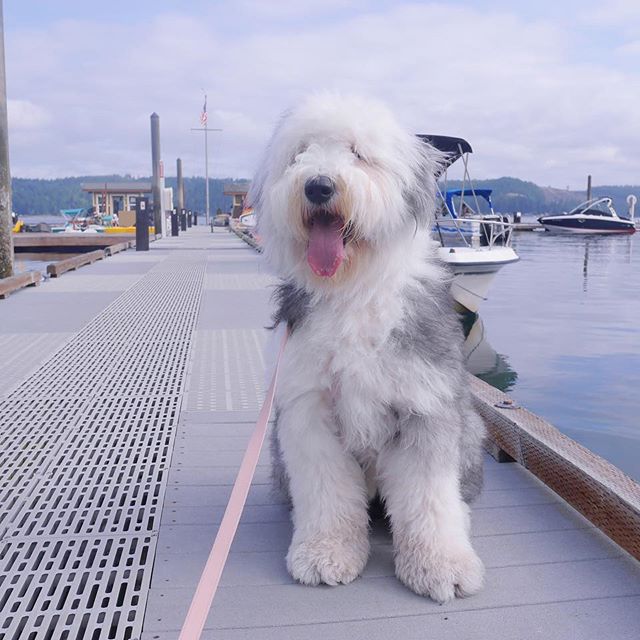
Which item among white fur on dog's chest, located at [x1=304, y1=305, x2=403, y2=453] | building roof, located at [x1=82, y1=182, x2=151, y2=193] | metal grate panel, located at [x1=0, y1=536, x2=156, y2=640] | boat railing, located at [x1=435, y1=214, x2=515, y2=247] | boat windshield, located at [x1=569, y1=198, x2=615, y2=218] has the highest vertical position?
building roof, located at [x1=82, y1=182, x2=151, y2=193]

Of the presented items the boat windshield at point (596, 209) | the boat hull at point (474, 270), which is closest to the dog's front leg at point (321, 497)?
the boat hull at point (474, 270)

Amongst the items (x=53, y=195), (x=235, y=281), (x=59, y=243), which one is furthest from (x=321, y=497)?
(x=53, y=195)

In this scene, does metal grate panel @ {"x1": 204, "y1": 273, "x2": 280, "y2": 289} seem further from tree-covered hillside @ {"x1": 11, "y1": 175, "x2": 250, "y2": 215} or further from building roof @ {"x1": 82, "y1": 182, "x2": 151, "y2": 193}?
tree-covered hillside @ {"x1": 11, "y1": 175, "x2": 250, "y2": 215}

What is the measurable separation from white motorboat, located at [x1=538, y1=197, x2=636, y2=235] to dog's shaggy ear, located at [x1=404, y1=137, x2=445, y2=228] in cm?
4439

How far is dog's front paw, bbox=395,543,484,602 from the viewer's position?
2.37 metres

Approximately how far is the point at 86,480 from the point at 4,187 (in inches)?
338

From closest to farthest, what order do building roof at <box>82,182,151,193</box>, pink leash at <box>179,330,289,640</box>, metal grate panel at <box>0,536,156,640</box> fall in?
pink leash at <box>179,330,289,640</box> → metal grate panel at <box>0,536,156,640</box> → building roof at <box>82,182,151,193</box>

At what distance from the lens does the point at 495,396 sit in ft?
13.6

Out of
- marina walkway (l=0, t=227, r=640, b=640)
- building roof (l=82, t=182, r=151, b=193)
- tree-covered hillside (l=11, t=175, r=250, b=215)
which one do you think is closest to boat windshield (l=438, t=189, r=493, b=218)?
marina walkway (l=0, t=227, r=640, b=640)

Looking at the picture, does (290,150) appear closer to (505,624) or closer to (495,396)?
(505,624)

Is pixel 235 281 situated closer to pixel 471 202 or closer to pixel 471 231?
pixel 471 231

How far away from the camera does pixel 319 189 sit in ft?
7.51

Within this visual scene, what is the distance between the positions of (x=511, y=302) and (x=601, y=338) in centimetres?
401

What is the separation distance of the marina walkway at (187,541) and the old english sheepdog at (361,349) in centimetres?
16
